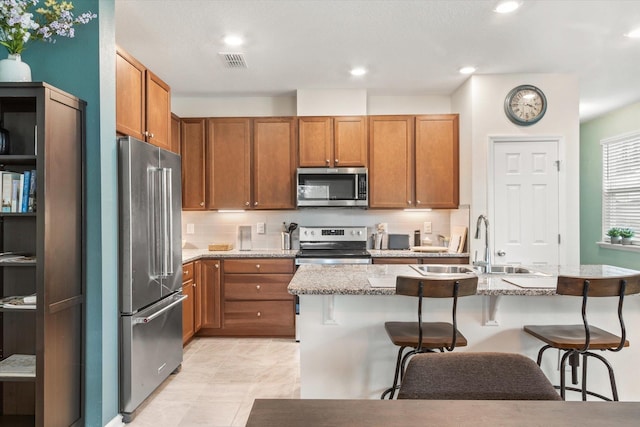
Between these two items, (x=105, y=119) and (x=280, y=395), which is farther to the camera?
(x=280, y=395)

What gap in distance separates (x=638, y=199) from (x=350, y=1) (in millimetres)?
4544

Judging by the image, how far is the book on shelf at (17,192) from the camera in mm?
2137

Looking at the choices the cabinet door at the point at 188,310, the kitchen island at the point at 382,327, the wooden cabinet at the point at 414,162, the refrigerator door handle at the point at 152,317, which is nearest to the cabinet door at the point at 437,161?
the wooden cabinet at the point at 414,162

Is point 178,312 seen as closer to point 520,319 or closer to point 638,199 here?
point 520,319

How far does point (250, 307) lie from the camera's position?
4.24 meters

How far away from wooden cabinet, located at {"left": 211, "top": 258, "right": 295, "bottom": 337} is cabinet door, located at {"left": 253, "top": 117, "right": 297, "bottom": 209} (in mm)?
771

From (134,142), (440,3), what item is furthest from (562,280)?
(134,142)

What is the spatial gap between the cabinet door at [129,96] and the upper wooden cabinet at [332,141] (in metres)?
1.90

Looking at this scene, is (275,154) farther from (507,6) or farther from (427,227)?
(507,6)

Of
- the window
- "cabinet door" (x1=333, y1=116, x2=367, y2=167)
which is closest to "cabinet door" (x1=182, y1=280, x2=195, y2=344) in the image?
"cabinet door" (x1=333, y1=116, x2=367, y2=167)

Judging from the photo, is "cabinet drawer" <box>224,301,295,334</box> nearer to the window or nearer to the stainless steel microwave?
the stainless steel microwave

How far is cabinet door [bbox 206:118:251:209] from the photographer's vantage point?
452cm

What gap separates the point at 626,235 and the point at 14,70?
6205 mm

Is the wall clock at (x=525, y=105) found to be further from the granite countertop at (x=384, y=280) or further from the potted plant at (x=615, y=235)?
the potted plant at (x=615, y=235)
